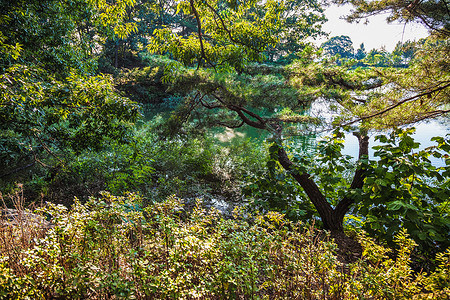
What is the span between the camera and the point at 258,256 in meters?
1.49

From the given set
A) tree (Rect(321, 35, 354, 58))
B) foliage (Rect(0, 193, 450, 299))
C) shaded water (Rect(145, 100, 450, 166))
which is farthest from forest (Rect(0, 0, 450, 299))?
tree (Rect(321, 35, 354, 58))

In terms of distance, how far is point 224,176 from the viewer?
591cm

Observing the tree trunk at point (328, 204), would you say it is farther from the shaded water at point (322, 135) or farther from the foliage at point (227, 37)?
the foliage at point (227, 37)

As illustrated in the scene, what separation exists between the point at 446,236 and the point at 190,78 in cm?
376

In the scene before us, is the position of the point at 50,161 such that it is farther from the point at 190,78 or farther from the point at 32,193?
the point at 190,78

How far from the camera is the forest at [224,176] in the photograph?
4.33ft

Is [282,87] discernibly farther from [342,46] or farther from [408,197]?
[342,46]

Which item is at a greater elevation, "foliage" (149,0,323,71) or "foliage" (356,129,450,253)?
"foliage" (149,0,323,71)

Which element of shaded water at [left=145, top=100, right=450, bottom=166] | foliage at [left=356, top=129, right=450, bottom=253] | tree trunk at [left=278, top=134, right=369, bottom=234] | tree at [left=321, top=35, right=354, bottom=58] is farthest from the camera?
tree at [left=321, top=35, right=354, bottom=58]

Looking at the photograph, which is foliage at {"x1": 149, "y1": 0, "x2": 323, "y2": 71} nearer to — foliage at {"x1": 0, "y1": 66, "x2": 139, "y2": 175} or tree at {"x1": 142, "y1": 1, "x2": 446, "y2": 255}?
tree at {"x1": 142, "y1": 1, "x2": 446, "y2": 255}

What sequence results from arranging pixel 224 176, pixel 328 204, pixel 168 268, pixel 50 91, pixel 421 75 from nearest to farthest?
pixel 168 268, pixel 421 75, pixel 50 91, pixel 328 204, pixel 224 176

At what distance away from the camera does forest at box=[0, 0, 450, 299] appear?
1320mm

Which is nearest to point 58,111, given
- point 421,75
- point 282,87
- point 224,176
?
point 282,87

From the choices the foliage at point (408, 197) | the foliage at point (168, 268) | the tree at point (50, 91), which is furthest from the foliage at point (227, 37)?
the foliage at point (168, 268)
